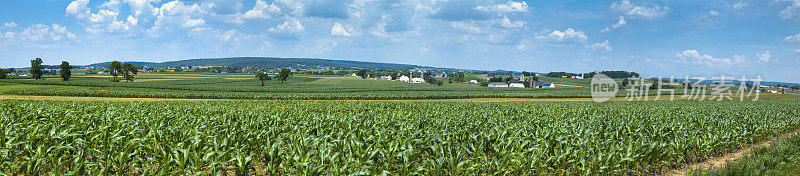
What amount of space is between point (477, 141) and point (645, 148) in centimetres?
443

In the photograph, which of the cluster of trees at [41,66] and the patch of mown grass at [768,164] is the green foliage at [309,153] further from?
the cluster of trees at [41,66]

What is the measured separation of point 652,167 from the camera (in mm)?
9906

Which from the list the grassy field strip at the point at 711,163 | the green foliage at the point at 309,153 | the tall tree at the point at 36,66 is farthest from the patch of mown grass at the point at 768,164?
the tall tree at the point at 36,66


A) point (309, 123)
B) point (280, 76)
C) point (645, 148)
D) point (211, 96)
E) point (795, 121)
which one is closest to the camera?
point (645, 148)

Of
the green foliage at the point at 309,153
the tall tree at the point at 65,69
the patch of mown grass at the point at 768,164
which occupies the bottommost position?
the patch of mown grass at the point at 768,164

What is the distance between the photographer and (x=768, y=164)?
31.9 ft

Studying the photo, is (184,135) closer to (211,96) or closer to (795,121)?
(795,121)

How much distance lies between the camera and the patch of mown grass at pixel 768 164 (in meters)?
8.78

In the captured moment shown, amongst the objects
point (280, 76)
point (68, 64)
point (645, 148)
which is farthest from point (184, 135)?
point (68, 64)

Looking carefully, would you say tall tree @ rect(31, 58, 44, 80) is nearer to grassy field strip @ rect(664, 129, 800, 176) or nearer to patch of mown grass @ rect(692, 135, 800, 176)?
grassy field strip @ rect(664, 129, 800, 176)

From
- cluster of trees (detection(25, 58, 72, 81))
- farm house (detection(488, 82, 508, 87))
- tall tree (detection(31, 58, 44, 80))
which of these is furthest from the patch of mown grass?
tall tree (detection(31, 58, 44, 80))

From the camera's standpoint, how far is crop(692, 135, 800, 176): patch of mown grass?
878 cm

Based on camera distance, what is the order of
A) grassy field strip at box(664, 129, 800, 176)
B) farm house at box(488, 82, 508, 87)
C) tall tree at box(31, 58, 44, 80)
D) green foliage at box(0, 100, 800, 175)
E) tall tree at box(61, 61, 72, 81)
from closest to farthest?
green foliage at box(0, 100, 800, 175) → grassy field strip at box(664, 129, 800, 176) → tall tree at box(61, 61, 72, 81) → tall tree at box(31, 58, 44, 80) → farm house at box(488, 82, 508, 87)

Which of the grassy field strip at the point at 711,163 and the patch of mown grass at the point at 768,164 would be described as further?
the grassy field strip at the point at 711,163
